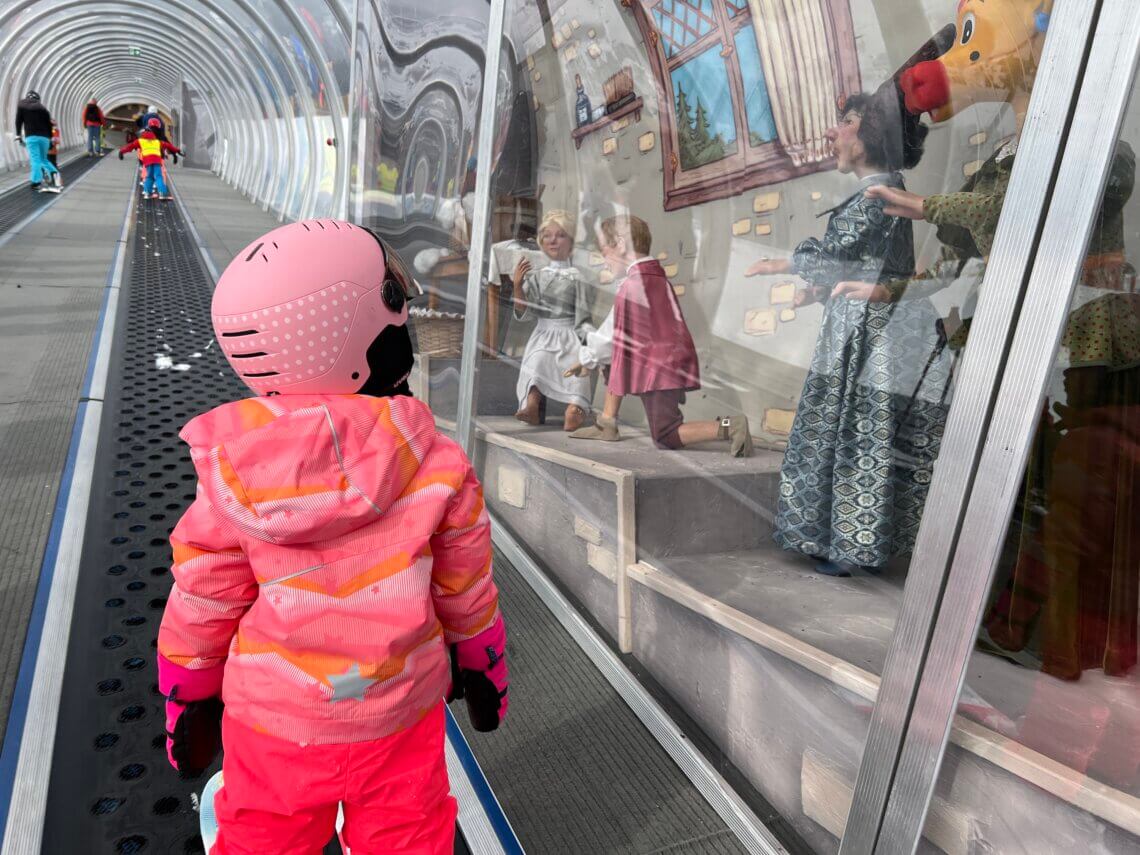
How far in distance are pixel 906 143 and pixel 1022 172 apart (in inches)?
12.7

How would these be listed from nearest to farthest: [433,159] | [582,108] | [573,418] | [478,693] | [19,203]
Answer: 1. [478,693]
2. [582,108]
3. [573,418]
4. [433,159]
5. [19,203]

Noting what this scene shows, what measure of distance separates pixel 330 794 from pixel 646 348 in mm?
1543

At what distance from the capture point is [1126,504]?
1.21 metres

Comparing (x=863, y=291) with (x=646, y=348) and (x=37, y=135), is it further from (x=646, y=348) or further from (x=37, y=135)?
(x=37, y=135)

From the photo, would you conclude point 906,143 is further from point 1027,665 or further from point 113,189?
point 113,189

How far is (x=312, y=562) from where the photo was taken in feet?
3.71

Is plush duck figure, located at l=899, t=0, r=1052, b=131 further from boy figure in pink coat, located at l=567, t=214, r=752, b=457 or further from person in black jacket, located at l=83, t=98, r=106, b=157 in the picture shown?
person in black jacket, located at l=83, t=98, r=106, b=157

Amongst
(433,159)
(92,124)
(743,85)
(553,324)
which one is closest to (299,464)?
(743,85)

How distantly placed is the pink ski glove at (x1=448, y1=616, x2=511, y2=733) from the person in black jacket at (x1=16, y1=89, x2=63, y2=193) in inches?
481

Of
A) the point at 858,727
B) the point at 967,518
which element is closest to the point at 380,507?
the point at 967,518

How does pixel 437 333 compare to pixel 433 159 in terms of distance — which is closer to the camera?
pixel 437 333

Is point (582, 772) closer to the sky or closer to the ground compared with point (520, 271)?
closer to the ground

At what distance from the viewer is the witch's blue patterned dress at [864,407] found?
1453mm

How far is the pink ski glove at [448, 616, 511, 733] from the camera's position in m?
1.33
